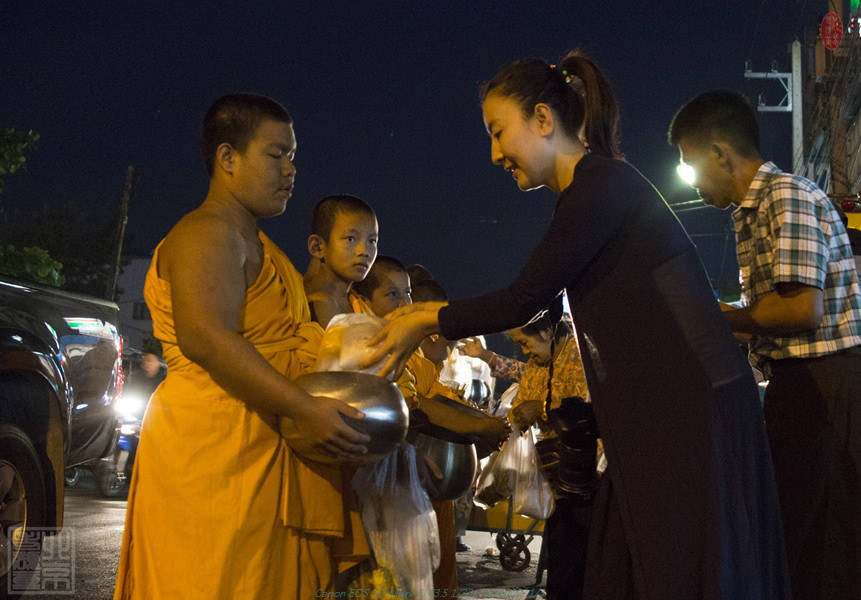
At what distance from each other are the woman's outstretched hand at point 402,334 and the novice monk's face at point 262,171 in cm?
60

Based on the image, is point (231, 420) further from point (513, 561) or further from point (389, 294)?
point (513, 561)

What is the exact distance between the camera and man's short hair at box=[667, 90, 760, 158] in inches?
111

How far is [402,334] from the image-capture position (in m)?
2.33

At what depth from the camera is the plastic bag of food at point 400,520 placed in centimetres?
Result: 298

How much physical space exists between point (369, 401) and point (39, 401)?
2.85 m

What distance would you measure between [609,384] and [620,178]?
502mm

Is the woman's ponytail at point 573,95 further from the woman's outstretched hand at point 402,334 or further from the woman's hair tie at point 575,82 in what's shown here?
the woman's outstretched hand at point 402,334

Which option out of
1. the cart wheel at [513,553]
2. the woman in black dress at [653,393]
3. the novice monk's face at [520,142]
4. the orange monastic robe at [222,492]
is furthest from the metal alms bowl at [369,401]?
the cart wheel at [513,553]

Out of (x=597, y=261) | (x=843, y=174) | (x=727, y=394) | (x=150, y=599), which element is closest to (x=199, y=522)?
(x=150, y=599)

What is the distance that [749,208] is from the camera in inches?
109

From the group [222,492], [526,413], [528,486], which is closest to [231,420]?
[222,492]

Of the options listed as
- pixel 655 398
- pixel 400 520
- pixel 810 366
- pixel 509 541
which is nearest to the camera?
pixel 655 398

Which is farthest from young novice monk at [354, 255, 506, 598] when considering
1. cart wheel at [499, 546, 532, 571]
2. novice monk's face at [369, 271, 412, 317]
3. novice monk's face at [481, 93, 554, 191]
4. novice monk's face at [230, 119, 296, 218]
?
cart wheel at [499, 546, 532, 571]

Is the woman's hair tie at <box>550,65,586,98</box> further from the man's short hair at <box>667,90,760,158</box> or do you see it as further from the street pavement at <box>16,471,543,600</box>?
the street pavement at <box>16,471,543,600</box>
